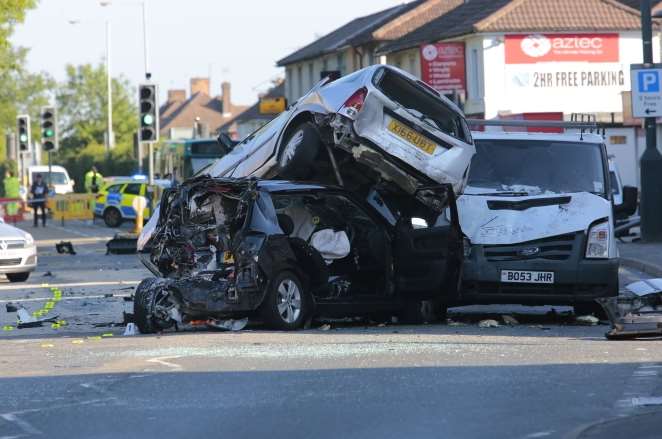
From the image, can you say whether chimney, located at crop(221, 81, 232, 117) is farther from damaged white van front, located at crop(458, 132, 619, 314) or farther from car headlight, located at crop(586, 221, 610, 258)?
car headlight, located at crop(586, 221, 610, 258)

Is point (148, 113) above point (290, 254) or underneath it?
above

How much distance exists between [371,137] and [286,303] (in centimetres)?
187

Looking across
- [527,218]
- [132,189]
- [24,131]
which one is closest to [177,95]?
[24,131]

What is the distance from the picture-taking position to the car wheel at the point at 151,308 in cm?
1424

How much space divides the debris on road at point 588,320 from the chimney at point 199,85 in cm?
15649

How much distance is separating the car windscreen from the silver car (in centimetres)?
69

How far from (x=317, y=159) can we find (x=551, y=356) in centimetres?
457

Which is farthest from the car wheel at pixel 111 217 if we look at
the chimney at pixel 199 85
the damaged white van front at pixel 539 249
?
the chimney at pixel 199 85

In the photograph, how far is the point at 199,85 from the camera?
172 m

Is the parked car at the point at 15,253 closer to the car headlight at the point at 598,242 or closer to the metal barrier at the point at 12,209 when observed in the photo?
the car headlight at the point at 598,242

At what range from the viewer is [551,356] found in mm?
11562

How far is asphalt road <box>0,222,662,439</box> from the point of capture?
27.5 ft

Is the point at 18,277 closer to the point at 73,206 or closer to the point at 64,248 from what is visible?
the point at 64,248

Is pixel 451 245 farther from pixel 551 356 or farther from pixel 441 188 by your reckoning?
pixel 551 356
